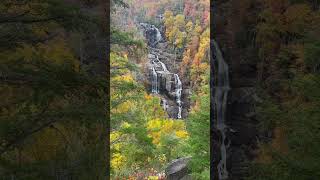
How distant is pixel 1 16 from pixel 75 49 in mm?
1690

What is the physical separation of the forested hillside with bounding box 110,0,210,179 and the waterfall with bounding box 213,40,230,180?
2.72 m

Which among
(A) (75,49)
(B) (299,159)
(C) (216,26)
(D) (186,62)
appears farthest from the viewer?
(D) (186,62)

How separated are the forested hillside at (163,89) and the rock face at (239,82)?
2791 millimetres

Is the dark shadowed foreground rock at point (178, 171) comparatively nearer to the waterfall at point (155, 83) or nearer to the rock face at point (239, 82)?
the rock face at point (239, 82)

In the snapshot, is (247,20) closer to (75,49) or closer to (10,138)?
(75,49)

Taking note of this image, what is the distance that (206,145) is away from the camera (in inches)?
392

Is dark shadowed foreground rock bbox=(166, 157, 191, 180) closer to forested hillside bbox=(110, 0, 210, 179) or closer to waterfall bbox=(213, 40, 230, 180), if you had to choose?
forested hillside bbox=(110, 0, 210, 179)

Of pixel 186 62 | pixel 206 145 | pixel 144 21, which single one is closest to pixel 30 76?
pixel 206 145

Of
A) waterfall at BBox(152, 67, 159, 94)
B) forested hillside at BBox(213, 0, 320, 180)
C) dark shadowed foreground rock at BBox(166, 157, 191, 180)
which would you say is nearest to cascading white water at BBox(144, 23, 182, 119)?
waterfall at BBox(152, 67, 159, 94)

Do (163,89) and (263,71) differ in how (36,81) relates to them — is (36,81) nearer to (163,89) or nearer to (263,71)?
(263,71)

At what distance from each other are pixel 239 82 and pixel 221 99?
1.25 ft

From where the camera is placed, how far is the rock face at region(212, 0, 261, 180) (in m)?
→ 5.76

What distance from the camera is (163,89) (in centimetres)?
3022

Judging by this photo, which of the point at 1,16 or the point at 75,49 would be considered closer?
the point at 1,16
